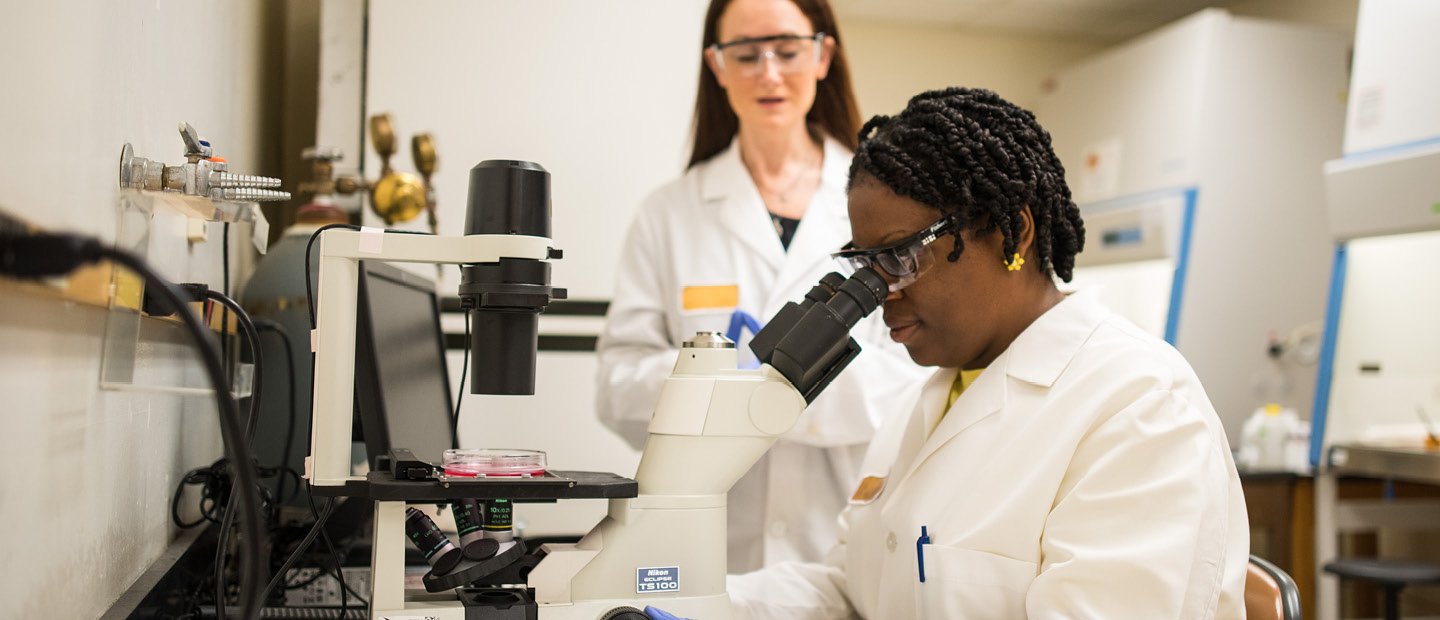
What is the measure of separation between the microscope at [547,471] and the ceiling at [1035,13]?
11.9 feet

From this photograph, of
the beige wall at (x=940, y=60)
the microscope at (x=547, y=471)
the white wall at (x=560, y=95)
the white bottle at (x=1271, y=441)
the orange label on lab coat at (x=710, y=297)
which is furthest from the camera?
the beige wall at (x=940, y=60)

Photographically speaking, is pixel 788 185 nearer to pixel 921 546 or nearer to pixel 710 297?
pixel 710 297

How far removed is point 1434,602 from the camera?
3.36 meters

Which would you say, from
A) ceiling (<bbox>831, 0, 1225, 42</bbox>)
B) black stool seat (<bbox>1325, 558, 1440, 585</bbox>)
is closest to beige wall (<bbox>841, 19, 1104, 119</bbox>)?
ceiling (<bbox>831, 0, 1225, 42</bbox>)

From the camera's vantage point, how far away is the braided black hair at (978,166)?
3.56ft

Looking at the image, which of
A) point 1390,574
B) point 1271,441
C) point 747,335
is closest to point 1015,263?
point 747,335

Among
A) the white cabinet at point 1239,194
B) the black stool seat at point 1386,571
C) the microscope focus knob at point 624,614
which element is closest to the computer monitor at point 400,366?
the microscope focus knob at point 624,614

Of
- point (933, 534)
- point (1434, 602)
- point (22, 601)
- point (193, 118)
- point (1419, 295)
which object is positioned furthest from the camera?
point (1434, 602)

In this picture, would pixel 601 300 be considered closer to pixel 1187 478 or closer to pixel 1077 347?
pixel 1077 347

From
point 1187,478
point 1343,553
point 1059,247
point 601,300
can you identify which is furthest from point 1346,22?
point 1187,478

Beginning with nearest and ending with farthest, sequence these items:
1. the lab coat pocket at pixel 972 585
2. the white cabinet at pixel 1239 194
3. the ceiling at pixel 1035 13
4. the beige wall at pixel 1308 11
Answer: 1. the lab coat pocket at pixel 972 585
2. the white cabinet at pixel 1239 194
3. the beige wall at pixel 1308 11
4. the ceiling at pixel 1035 13

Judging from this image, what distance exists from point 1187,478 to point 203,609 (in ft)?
3.27

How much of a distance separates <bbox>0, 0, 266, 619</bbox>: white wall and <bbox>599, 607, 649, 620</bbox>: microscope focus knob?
0.40 m

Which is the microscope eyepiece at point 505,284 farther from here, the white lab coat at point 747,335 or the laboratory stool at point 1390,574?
the laboratory stool at point 1390,574
